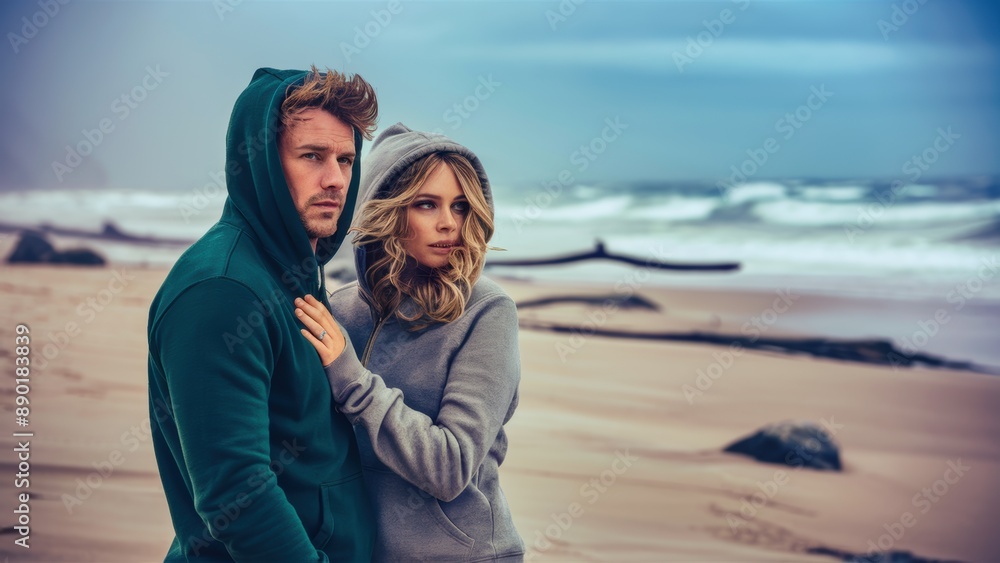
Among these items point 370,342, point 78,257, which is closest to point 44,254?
point 78,257

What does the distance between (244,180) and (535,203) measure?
8.44 meters

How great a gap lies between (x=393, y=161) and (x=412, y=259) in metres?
0.19

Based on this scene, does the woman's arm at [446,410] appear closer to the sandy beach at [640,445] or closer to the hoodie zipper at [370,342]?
the hoodie zipper at [370,342]

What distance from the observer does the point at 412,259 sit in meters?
1.77

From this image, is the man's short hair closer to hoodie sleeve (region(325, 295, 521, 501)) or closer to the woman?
the woman

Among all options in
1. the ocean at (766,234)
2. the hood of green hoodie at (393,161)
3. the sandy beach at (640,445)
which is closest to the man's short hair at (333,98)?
the hood of green hoodie at (393,161)

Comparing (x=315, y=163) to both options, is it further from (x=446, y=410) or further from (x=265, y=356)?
(x=446, y=410)

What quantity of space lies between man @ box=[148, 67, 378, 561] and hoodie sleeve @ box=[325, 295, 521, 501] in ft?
0.18

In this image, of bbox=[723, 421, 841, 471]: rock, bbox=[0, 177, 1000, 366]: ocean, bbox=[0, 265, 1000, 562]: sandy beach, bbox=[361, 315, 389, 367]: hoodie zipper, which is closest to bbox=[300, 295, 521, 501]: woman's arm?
bbox=[361, 315, 389, 367]: hoodie zipper

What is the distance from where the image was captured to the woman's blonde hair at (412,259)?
1691 millimetres

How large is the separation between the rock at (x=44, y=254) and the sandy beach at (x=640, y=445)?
0.30m

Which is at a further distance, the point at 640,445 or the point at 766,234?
the point at 766,234

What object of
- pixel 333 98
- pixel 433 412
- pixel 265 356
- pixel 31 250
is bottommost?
pixel 31 250

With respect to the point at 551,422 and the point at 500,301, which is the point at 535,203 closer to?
the point at 551,422
